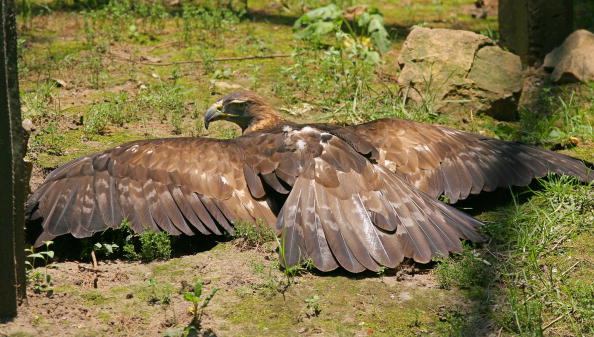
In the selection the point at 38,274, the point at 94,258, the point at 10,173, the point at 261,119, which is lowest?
the point at 94,258

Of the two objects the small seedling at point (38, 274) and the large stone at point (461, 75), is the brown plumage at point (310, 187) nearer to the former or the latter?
the small seedling at point (38, 274)

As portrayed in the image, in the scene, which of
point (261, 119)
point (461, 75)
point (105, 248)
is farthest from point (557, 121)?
point (105, 248)

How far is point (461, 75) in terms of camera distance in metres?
8.13

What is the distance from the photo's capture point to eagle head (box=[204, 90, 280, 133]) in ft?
23.0

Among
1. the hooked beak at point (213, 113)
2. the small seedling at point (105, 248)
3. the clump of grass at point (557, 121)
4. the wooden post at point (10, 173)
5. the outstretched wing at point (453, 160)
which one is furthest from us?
the clump of grass at point (557, 121)

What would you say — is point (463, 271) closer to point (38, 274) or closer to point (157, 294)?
point (157, 294)

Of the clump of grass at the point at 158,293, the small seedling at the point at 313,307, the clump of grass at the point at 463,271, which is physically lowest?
the clump of grass at the point at 158,293

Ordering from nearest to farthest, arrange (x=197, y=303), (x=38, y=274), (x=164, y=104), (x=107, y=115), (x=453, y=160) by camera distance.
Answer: (x=197, y=303), (x=38, y=274), (x=453, y=160), (x=107, y=115), (x=164, y=104)

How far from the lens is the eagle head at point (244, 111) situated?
23.0 feet

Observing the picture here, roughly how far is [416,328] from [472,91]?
4109 millimetres

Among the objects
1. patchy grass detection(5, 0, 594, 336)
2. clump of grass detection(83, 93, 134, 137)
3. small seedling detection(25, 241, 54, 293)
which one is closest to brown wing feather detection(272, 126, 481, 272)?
patchy grass detection(5, 0, 594, 336)

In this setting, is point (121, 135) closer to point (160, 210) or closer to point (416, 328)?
point (160, 210)

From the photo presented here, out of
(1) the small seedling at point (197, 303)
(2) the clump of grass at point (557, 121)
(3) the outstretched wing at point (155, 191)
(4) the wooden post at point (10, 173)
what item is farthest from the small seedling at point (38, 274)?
(2) the clump of grass at point (557, 121)

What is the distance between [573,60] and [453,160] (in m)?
3.24
